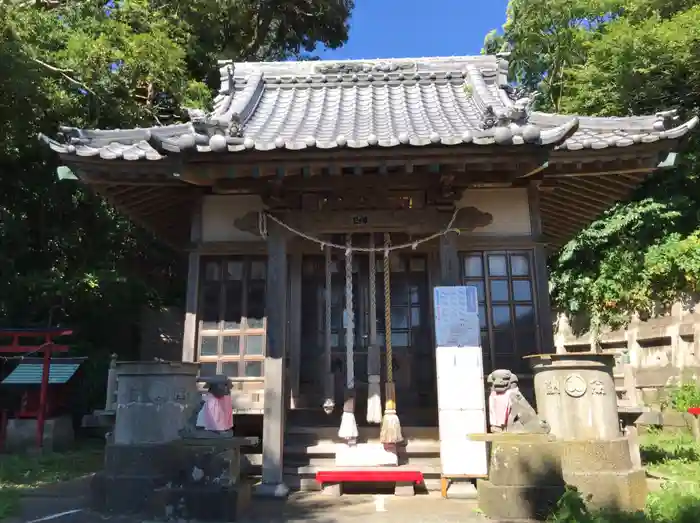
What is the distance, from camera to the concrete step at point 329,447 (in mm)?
6836

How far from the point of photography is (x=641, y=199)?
15336mm

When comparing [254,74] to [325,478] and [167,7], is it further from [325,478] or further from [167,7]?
[167,7]

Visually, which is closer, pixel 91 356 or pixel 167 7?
pixel 91 356

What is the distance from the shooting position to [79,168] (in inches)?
252

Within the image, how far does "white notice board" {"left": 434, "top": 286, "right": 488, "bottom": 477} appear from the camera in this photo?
19.8ft

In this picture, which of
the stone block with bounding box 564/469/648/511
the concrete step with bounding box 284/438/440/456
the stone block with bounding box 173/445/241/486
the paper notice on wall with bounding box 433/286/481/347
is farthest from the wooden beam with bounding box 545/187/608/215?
the stone block with bounding box 173/445/241/486

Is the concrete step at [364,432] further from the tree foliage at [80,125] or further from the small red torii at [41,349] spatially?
the tree foliage at [80,125]

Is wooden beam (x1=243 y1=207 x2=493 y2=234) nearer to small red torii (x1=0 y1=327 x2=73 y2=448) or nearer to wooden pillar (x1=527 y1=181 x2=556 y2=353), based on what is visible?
wooden pillar (x1=527 y1=181 x2=556 y2=353)

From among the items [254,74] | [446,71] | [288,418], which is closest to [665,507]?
[288,418]

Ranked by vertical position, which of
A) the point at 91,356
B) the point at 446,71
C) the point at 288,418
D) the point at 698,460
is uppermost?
the point at 446,71

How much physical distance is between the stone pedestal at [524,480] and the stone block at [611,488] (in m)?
0.39

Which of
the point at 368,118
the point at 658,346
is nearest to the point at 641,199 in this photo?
the point at 658,346

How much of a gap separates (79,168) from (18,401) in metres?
8.51

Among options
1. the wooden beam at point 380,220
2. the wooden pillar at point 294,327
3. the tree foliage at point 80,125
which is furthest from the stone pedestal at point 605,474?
the tree foliage at point 80,125
